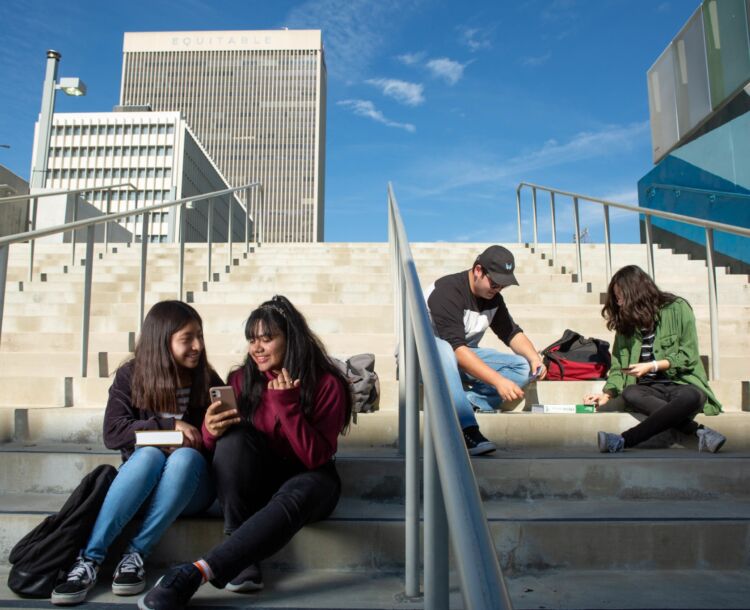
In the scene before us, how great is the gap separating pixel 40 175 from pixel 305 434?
9.70 metres

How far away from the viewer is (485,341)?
3.67 meters

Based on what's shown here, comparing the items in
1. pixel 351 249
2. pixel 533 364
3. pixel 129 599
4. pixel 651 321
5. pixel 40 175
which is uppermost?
pixel 40 175

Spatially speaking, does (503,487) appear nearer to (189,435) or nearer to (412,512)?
(412,512)

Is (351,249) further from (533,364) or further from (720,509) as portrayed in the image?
(720,509)

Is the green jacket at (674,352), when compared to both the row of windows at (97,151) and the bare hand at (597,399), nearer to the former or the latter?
Answer: the bare hand at (597,399)

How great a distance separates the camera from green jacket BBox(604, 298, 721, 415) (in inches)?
104

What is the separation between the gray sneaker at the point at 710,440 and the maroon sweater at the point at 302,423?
1433mm

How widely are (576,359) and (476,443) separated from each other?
1.14 m

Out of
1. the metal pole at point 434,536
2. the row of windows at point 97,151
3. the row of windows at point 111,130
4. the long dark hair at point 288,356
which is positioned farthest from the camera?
the row of windows at point 97,151

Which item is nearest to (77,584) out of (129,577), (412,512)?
(129,577)

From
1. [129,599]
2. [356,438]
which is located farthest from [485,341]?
[129,599]

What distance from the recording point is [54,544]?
65.0 inches

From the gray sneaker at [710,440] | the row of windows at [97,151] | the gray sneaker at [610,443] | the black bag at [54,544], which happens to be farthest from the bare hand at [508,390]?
the row of windows at [97,151]

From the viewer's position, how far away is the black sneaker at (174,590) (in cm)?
148
